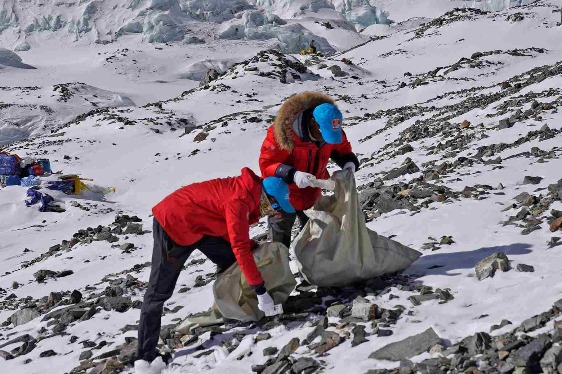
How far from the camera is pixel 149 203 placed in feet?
61.6

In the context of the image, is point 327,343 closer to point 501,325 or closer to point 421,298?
point 421,298

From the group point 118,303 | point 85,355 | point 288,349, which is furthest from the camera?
point 118,303

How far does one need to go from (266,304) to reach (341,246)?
89 cm

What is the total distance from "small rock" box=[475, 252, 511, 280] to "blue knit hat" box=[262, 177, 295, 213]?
1.81 m

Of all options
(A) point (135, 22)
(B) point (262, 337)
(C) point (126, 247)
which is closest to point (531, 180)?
(B) point (262, 337)

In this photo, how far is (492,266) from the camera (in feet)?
15.6

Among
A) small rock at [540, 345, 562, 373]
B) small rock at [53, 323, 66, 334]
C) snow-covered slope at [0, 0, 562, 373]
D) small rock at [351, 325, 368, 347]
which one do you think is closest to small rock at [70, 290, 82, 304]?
snow-covered slope at [0, 0, 562, 373]

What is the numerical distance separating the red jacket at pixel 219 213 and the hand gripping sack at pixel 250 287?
1.34ft

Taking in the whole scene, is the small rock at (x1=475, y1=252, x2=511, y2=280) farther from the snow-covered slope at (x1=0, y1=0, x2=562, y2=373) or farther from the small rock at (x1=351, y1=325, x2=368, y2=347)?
the small rock at (x1=351, y1=325, x2=368, y2=347)

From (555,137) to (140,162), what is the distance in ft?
57.5

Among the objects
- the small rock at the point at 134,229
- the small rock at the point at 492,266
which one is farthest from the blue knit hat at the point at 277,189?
the small rock at the point at 134,229

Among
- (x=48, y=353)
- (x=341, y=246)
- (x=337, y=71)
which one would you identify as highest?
(x=341, y=246)

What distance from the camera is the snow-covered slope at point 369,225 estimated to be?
13.9 feet

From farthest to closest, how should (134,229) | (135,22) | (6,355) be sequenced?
1. (135,22)
2. (134,229)
3. (6,355)
